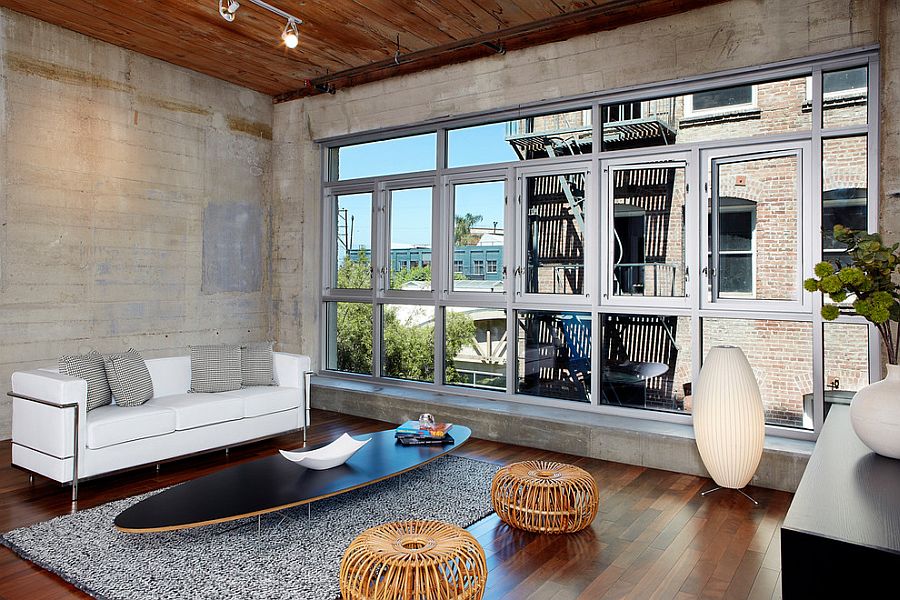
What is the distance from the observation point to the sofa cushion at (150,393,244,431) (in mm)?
4664

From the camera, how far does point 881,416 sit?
87.5 inches

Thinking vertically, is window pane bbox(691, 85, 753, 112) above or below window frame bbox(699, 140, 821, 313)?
above

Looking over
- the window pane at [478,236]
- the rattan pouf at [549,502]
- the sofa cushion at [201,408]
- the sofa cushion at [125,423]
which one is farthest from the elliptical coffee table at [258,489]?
the window pane at [478,236]

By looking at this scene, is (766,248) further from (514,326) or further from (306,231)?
(306,231)

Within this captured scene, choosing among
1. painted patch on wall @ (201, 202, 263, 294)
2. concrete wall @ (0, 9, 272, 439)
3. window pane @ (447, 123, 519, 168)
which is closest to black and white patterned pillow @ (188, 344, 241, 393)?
concrete wall @ (0, 9, 272, 439)

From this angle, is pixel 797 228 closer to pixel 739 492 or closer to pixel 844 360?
pixel 844 360

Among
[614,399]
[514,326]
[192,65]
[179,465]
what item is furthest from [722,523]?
[192,65]

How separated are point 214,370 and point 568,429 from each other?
3020mm

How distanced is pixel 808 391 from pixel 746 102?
226 centimetres

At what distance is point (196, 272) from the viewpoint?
22.3 feet

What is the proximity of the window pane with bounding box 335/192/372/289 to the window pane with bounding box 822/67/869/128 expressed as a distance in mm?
4519

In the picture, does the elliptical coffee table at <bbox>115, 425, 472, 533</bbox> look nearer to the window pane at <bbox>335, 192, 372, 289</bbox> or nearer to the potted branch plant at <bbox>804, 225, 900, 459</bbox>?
the potted branch plant at <bbox>804, 225, 900, 459</bbox>

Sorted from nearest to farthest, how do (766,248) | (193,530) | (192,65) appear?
(193,530) → (766,248) → (192,65)

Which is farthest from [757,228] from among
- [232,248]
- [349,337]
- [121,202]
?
[121,202]
